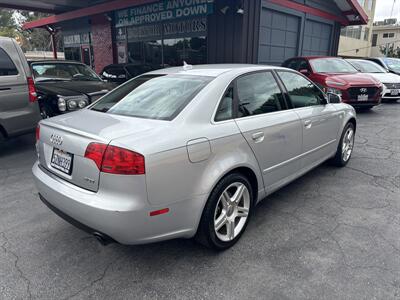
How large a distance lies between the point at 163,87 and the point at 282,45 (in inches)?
407

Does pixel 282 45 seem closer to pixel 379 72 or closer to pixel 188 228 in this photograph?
pixel 379 72

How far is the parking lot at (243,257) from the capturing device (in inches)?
88.2

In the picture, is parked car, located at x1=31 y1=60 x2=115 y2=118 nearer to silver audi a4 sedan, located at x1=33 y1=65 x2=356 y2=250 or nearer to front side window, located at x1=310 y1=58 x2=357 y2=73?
silver audi a4 sedan, located at x1=33 y1=65 x2=356 y2=250

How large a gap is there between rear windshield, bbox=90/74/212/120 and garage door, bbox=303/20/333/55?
11940mm

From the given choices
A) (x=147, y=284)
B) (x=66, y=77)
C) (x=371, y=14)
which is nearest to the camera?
(x=147, y=284)

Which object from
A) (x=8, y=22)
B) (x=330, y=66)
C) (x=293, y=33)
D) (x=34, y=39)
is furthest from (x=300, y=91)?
(x=8, y=22)

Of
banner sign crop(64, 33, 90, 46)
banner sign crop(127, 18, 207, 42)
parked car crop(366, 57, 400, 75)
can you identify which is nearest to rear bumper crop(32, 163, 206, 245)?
banner sign crop(127, 18, 207, 42)

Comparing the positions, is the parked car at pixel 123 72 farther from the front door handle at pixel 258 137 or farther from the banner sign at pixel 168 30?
the front door handle at pixel 258 137

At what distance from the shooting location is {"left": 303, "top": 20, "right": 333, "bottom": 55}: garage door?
13383 millimetres

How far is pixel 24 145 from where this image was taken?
5852 millimetres

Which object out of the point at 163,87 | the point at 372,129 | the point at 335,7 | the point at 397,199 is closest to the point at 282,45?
the point at 335,7

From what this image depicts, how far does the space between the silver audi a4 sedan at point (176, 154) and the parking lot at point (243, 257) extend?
0.32m

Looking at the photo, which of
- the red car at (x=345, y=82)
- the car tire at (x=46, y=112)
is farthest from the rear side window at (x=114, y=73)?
the red car at (x=345, y=82)

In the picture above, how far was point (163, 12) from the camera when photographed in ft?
40.0
